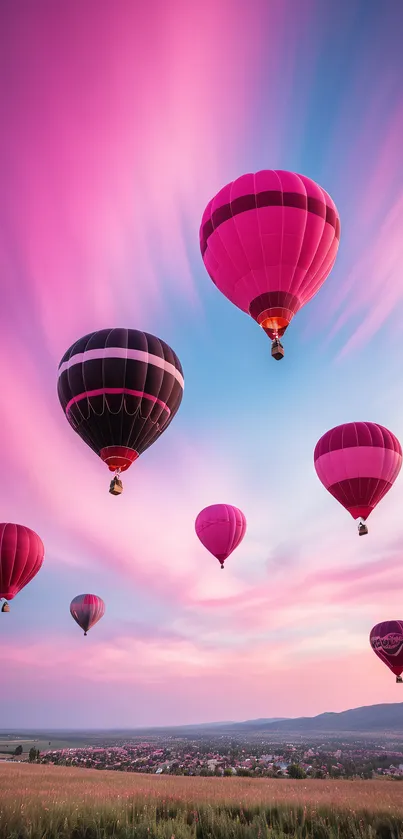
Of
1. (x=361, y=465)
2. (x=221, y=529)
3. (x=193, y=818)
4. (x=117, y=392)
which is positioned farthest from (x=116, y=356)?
(x=221, y=529)

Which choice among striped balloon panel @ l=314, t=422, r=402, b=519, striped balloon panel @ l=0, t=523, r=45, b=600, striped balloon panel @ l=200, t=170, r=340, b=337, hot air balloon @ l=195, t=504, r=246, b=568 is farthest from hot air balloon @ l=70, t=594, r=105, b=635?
striped balloon panel @ l=200, t=170, r=340, b=337

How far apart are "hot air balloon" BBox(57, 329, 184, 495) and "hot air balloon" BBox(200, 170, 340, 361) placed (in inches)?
199

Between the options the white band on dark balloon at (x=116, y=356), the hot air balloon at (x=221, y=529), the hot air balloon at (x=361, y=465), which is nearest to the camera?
the white band on dark balloon at (x=116, y=356)

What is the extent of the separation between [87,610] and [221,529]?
28894 mm

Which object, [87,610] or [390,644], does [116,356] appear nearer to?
[390,644]

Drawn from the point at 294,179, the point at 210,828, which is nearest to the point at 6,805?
the point at 210,828

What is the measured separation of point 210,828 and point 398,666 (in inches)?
1761

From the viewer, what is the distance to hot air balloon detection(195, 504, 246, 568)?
3903cm

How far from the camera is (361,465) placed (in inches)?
1117

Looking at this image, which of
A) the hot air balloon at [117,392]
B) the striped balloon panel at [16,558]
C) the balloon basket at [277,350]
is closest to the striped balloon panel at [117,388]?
the hot air balloon at [117,392]

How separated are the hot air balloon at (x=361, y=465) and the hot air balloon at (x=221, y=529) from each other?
11771mm

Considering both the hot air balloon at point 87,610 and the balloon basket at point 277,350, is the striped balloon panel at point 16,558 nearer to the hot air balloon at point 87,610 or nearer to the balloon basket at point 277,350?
the hot air balloon at point 87,610

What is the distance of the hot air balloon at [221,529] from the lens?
39031 mm

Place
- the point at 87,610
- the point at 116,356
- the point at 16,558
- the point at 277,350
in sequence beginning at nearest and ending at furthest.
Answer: the point at 277,350 < the point at 116,356 < the point at 16,558 < the point at 87,610
